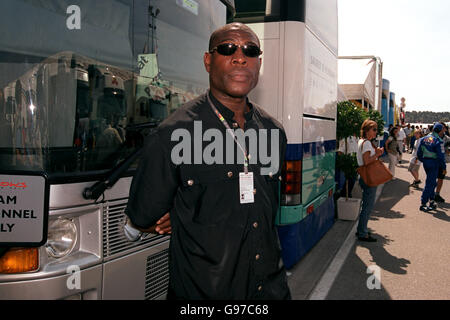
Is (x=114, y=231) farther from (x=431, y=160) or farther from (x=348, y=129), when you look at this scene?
(x=431, y=160)

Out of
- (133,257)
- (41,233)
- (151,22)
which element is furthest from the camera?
(151,22)

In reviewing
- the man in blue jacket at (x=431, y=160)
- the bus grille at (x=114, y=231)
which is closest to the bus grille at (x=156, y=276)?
the bus grille at (x=114, y=231)

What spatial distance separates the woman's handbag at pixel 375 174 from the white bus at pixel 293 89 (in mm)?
1352

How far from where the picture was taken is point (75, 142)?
234 centimetres

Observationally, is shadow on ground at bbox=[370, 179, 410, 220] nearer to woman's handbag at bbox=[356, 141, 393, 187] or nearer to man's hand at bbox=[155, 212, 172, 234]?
woman's handbag at bbox=[356, 141, 393, 187]

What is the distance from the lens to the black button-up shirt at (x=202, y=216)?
170 cm

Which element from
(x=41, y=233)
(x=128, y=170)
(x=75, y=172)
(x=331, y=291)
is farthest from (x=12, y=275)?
(x=331, y=291)

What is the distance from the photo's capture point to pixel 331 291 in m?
4.61

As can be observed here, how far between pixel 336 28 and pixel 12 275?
602 centimetres

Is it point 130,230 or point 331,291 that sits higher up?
point 130,230

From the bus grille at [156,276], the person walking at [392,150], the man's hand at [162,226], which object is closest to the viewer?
the man's hand at [162,226]

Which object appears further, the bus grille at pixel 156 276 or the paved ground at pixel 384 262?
the paved ground at pixel 384 262

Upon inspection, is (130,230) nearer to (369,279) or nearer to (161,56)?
(161,56)

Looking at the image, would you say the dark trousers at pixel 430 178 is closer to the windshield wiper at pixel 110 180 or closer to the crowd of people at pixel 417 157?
the crowd of people at pixel 417 157
